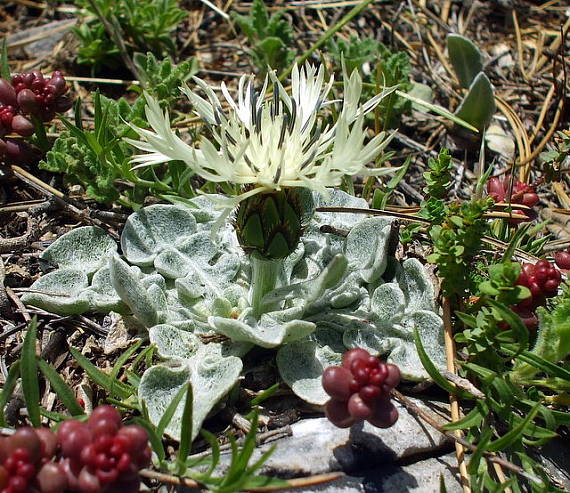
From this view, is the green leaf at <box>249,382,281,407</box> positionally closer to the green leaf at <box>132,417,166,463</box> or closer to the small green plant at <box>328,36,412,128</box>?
the green leaf at <box>132,417,166,463</box>

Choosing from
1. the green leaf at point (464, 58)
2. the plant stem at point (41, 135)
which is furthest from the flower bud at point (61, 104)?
the green leaf at point (464, 58)

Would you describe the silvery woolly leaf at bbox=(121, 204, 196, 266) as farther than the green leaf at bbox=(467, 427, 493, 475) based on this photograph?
Yes

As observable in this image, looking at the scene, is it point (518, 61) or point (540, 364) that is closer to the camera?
point (540, 364)

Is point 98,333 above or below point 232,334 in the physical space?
below

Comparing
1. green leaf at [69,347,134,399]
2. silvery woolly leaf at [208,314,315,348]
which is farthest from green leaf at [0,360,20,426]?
silvery woolly leaf at [208,314,315,348]

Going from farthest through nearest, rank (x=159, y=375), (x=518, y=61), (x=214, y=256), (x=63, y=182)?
(x=518, y=61) < (x=63, y=182) < (x=214, y=256) < (x=159, y=375)

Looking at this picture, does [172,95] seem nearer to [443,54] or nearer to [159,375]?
[159,375]

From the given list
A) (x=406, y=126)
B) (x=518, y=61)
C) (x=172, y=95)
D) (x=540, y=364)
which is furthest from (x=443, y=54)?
(x=540, y=364)
